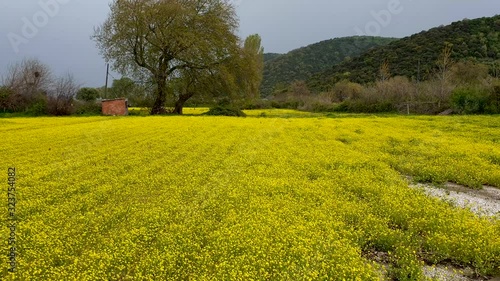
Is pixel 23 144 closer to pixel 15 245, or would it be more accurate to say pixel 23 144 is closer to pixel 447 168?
pixel 15 245

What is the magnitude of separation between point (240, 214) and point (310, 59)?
106800mm

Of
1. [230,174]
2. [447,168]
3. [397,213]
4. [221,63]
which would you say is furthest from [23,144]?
[221,63]

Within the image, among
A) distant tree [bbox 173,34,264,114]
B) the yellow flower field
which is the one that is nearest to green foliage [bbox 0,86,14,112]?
distant tree [bbox 173,34,264,114]

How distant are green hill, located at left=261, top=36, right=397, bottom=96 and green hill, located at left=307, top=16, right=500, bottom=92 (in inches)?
665

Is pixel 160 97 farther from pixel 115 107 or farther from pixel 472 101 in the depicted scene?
pixel 472 101

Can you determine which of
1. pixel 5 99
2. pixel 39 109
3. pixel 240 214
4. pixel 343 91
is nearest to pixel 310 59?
pixel 343 91

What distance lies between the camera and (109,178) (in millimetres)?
10570

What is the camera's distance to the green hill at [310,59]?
105 meters

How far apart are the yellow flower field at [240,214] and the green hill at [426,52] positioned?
57154mm

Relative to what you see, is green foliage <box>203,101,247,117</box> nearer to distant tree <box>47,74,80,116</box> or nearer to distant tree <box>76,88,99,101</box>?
distant tree <box>47,74,80,116</box>

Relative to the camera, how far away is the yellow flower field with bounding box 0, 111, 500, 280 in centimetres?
552

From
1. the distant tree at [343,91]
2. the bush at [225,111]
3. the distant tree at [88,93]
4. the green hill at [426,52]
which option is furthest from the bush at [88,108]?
the green hill at [426,52]

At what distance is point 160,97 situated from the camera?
43625mm

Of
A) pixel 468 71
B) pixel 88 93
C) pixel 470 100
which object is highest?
pixel 468 71
